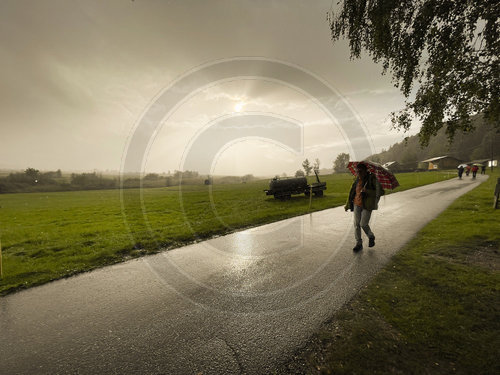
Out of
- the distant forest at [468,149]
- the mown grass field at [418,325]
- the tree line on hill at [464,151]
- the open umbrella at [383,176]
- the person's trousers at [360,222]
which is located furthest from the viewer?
the tree line on hill at [464,151]

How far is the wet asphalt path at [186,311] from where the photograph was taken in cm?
256

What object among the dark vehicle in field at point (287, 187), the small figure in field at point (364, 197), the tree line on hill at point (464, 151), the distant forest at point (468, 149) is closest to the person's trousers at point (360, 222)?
the small figure in field at point (364, 197)

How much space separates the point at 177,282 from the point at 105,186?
104m

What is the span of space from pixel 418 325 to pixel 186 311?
335 cm

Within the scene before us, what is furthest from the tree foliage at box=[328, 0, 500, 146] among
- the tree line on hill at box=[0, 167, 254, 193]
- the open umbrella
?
the tree line on hill at box=[0, 167, 254, 193]

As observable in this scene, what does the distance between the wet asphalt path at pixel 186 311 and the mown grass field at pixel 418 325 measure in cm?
28

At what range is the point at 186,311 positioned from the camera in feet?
11.4

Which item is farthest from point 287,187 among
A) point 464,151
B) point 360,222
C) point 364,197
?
point 464,151

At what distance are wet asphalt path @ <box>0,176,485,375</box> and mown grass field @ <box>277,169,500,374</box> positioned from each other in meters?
0.28

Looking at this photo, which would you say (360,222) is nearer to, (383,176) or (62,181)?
(383,176)

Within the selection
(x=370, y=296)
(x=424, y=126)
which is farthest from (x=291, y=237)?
(x=424, y=126)

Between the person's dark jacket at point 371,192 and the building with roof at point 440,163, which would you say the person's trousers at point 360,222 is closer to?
the person's dark jacket at point 371,192

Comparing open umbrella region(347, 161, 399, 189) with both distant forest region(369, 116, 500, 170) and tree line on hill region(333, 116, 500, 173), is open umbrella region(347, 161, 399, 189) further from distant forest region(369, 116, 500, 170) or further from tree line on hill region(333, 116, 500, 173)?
distant forest region(369, 116, 500, 170)

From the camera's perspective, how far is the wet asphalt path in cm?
256
